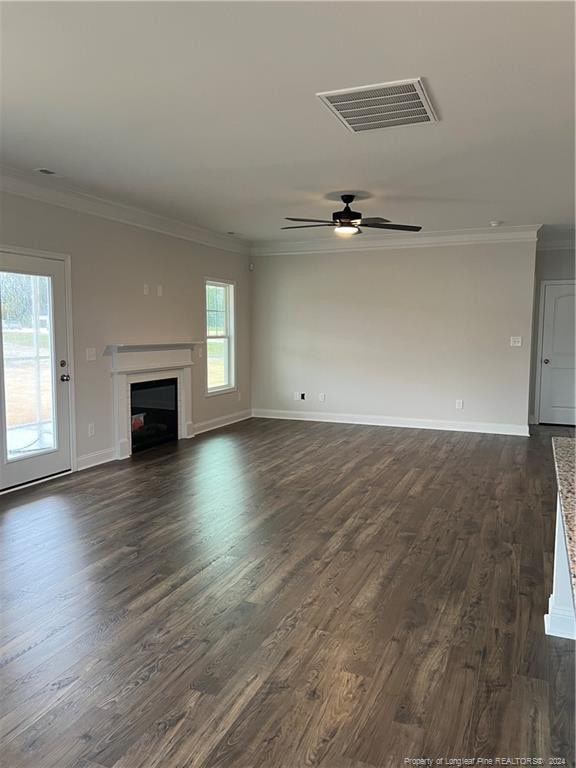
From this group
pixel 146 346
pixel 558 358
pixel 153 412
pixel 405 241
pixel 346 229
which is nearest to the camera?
pixel 346 229

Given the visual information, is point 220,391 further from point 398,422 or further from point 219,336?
point 398,422

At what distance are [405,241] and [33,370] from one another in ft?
16.6

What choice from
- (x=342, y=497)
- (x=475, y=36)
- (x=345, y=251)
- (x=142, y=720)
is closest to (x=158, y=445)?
(x=342, y=497)

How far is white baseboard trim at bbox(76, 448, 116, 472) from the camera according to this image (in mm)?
5336

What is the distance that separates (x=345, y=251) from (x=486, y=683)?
21.2 ft

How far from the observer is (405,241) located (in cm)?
743

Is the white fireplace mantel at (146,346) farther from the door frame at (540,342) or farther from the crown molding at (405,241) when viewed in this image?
the door frame at (540,342)

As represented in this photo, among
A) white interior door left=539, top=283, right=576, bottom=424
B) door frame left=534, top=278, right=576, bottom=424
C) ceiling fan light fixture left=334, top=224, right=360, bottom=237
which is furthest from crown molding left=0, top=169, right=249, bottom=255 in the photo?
white interior door left=539, top=283, right=576, bottom=424

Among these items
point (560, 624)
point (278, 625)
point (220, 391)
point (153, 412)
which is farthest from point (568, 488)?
point (220, 391)

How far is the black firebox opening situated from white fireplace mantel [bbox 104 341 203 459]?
75mm

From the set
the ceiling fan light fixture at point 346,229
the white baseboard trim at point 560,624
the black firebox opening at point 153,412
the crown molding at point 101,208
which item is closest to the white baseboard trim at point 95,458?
the black firebox opening at point 153,412

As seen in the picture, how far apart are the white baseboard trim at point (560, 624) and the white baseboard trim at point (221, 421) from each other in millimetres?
5230

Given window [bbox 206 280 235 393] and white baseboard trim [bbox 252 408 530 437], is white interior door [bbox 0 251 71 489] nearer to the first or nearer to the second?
window [bbox 206 280 235 393]

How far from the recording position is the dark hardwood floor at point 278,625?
1881 mm
